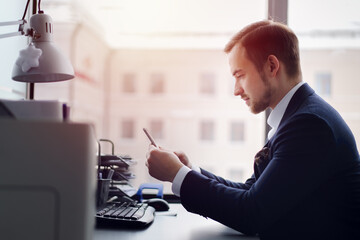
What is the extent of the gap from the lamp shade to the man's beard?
0.59 metres

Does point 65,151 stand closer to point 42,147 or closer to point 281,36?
point 42,147

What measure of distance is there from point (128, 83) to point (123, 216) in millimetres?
9683

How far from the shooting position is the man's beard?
3.39 ft

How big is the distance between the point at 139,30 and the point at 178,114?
3.37 m

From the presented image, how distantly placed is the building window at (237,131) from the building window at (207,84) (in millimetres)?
1211

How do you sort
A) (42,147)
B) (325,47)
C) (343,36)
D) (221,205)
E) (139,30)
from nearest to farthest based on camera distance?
(42,147) < (221,205) < (343,36) < (139,30) < (325,47)

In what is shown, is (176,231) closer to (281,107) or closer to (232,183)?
(232,183)

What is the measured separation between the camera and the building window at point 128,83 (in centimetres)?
1038

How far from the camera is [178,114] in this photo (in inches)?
417

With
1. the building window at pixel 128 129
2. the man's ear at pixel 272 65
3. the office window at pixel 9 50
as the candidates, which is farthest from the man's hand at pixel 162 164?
the building window at pixel 128 129

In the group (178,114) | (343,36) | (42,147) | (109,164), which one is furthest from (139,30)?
(42,147)

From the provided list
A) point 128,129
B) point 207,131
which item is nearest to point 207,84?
point 207,131

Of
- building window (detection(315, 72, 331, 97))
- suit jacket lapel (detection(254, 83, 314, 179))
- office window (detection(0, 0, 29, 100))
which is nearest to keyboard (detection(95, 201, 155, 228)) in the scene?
→ suit jacket lapel (detection(254, 83, 314, 179))

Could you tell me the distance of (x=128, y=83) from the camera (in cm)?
1047
